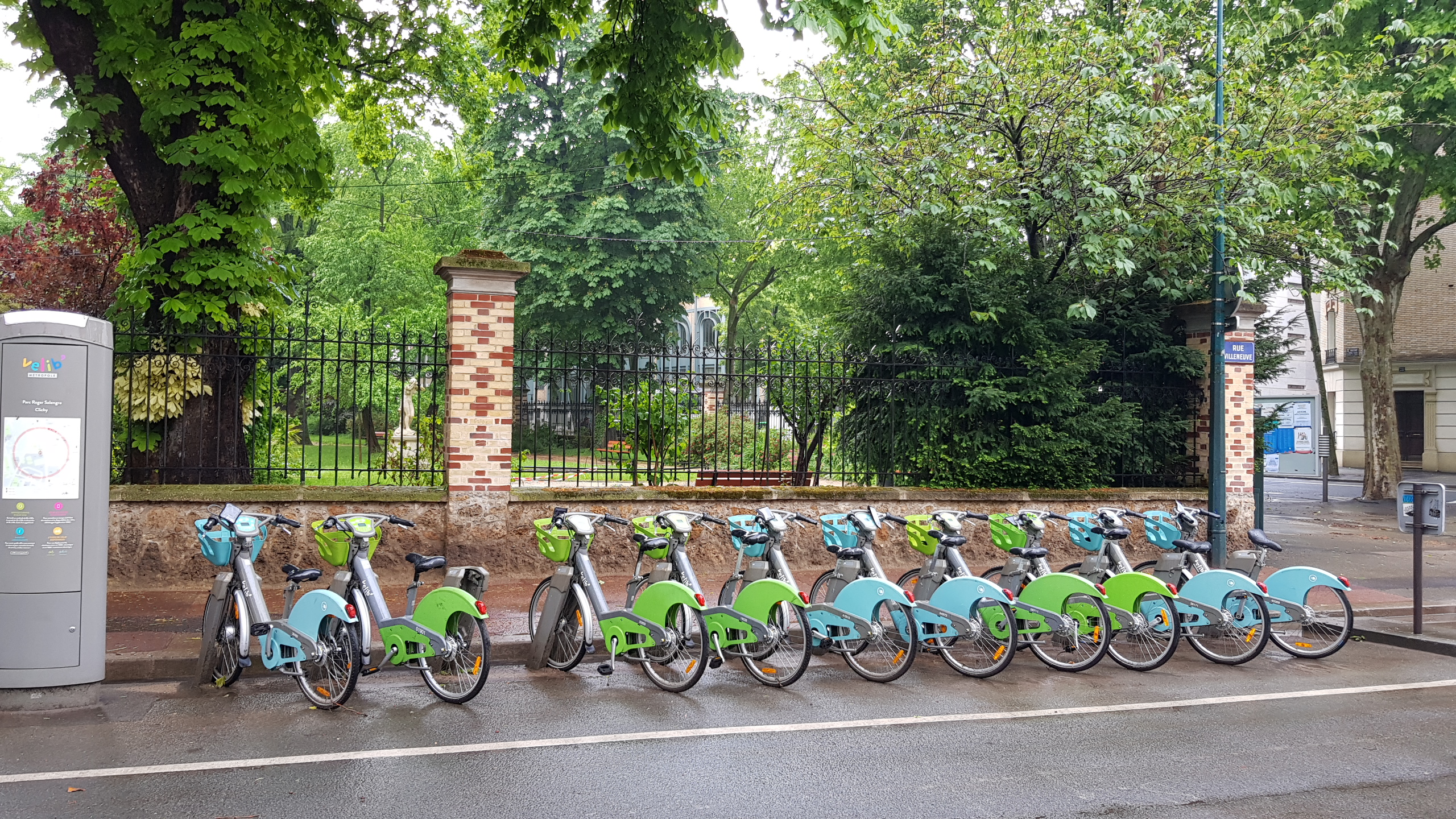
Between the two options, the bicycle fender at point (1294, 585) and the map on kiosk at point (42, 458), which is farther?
the bicycle fender at point (1294, 585)

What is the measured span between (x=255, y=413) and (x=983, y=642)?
27.0 feet

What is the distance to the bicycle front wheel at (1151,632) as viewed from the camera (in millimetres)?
7035

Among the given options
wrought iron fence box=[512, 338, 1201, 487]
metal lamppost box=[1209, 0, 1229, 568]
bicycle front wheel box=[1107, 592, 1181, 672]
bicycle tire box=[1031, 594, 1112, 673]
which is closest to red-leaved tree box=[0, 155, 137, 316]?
wrought iron fence box=[512, 338, 1201, 487]

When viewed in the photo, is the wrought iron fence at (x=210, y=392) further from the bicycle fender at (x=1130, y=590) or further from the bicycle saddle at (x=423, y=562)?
the bicycle fender at (x=1130, y=590)

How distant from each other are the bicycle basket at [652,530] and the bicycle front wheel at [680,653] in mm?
604

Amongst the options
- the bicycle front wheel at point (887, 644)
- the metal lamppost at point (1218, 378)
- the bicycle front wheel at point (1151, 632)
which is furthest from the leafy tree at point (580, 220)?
the bicycle front wheel at point (1151, 632)

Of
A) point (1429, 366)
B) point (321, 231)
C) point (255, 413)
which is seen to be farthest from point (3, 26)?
point (1429, 366)

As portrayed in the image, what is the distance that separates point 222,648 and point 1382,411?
23.2m

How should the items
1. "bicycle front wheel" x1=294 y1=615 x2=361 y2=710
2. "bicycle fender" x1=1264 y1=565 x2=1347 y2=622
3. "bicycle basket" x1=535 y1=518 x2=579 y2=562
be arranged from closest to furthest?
"bicycle front wheel" x1=294 y1=615 x2=361 y2=710 → "bicycle basket" x1=535 y1=518 x2=579 y2=562 → "bicycle fender" x1=1264 y1=565 x2=1347 y2=622

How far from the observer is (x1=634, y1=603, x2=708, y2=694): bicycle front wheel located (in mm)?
6309

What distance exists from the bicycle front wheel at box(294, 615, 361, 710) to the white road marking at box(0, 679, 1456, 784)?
845 mm

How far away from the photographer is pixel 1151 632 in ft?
23.5

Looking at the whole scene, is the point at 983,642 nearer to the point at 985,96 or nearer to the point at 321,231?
the point at 985,96

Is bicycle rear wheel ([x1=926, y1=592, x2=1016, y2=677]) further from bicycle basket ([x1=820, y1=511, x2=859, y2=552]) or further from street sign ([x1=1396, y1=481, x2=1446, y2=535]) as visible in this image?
street sign ([x1=1396, y1=481, x2=1446, y2=535])
